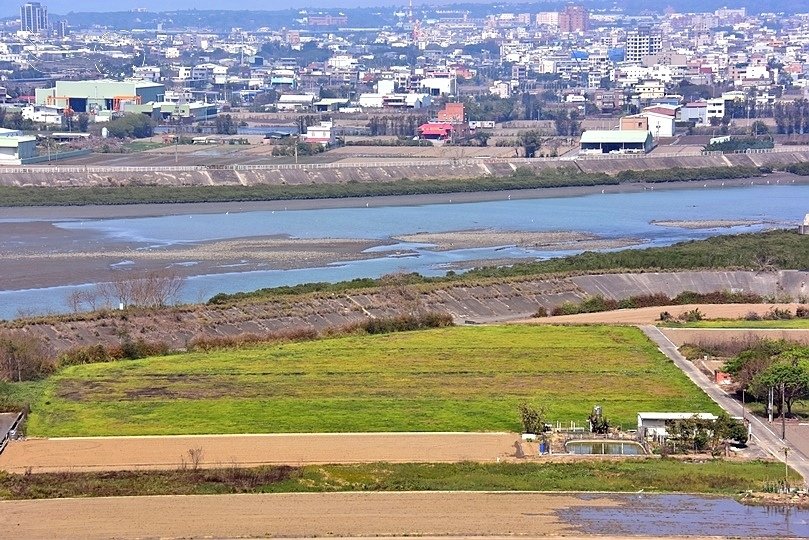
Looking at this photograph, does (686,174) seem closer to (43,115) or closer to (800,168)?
(800,168)

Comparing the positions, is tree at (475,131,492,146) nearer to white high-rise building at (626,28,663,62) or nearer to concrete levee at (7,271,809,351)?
concrete levee at (7,271,809,351)

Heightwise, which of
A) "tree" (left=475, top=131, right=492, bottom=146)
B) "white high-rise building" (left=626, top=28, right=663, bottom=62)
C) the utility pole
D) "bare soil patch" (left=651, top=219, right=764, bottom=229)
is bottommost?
"bare soil patch" (left=651, top=219, right=764, bottom=229)

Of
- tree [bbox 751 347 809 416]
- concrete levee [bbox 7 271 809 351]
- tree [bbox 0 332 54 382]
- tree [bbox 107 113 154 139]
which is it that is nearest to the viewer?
tree [bbox 751 347 809 416]

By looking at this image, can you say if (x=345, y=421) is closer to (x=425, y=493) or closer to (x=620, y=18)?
(x=425, y=493)

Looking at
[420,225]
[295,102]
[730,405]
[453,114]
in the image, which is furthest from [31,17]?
[730,405]

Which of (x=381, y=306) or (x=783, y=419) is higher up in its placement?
(x=783, y=419)

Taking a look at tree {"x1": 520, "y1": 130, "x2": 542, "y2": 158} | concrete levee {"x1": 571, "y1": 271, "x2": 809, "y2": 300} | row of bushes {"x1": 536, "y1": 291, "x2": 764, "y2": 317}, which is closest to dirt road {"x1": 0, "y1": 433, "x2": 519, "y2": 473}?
row of bushes {"x1": 536, "y1": 291, "x2": 764, "y2": 317}
